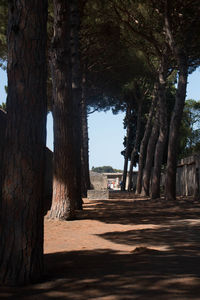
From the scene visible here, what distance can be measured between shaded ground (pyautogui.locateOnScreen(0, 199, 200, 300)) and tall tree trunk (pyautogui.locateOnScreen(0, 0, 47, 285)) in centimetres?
29

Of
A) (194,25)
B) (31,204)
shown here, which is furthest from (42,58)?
(194,25)

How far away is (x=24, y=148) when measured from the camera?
12.3ft

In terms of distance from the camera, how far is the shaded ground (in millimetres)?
3207

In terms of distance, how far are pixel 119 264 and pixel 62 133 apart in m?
5.20

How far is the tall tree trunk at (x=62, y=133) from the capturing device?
8961mm

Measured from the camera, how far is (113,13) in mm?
18844

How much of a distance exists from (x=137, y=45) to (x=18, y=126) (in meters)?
18.0

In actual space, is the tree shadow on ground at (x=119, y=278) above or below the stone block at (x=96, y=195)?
below

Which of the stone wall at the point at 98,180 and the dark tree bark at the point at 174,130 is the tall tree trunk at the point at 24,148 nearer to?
the dark tree bark at the point at 174,130

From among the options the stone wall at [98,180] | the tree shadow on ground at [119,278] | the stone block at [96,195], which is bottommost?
the tree shadow on ground at [119,278]

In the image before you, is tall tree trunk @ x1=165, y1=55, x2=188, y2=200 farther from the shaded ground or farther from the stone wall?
the stone wall

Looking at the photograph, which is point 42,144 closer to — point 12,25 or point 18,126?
point 18,126

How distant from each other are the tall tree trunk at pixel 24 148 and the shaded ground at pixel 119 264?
288mm

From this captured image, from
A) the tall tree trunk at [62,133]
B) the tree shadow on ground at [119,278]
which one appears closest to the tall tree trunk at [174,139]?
the tall tree trunk at [62,133]
